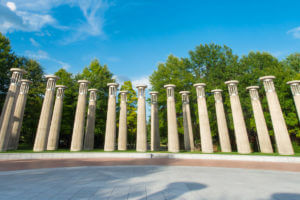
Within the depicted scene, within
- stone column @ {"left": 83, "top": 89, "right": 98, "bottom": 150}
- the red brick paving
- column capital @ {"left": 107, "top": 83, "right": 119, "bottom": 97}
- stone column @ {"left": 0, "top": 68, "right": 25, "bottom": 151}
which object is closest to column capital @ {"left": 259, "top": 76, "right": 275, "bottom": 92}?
the red brick paving

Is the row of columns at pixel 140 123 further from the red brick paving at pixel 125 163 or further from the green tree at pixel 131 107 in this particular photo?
the green tree at pixel 131 107

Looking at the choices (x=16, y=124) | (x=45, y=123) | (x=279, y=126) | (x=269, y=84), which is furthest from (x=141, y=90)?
(x=16, y=124)

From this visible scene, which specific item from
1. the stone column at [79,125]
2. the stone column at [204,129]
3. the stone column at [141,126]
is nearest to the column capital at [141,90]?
the stone column at [141,126]

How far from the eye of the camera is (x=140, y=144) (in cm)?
2134

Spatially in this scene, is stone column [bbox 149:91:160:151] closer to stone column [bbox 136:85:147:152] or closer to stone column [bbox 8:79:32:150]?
stone column [bbox 136:85:147:152]

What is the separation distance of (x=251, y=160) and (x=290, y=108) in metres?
15.0

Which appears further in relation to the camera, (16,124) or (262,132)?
(16,124)

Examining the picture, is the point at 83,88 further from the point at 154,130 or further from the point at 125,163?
the point at 125,163

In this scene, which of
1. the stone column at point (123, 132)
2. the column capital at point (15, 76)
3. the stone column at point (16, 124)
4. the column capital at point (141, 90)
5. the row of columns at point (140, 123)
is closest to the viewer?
the row of columns at point (140, 123)

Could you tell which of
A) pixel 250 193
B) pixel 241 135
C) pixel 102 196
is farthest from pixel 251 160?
pixel 102 196

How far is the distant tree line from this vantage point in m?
26.8

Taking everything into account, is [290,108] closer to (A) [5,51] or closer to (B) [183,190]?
(B) [183,190]

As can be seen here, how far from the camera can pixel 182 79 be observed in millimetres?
32156

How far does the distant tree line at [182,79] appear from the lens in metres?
26.8
